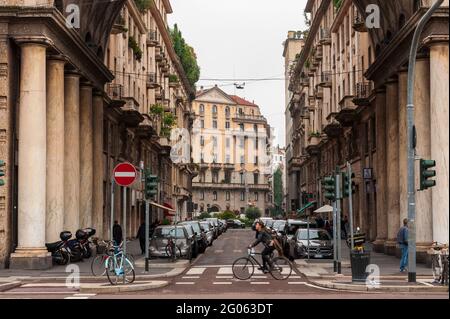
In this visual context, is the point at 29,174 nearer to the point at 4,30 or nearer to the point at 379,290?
the point at 4,30

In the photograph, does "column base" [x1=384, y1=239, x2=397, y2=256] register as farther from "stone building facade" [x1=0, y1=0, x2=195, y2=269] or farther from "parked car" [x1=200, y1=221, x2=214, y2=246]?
"parked car" [x1=200, y1=221, x2=214, y2=246]

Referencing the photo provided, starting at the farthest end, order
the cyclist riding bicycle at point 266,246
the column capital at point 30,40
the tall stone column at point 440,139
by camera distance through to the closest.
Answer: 1. the column capital at point 30,40
2. the tall stone column at point 440,139
3. the cyclist riding bicycle at point 266,246

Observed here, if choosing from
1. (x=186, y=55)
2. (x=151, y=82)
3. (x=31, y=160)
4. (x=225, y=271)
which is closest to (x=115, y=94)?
(x=151, y=82)

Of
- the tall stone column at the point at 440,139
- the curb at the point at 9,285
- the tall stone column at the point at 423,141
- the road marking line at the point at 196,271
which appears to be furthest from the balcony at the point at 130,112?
the curb at the point at 9,285

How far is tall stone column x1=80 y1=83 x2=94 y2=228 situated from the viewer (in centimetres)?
3891

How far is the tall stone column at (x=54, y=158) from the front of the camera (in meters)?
32.3

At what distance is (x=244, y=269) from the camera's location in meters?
25.6

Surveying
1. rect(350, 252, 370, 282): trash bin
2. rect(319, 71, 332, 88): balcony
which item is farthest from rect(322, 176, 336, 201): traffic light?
rect(319, 71, 332, 88): balcony

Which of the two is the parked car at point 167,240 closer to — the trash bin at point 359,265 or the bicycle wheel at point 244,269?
the bicycle wheel at point 244,269

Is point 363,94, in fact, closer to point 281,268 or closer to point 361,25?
point 361,25

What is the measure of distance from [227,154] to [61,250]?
409 ft

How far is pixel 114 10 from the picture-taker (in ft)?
139
